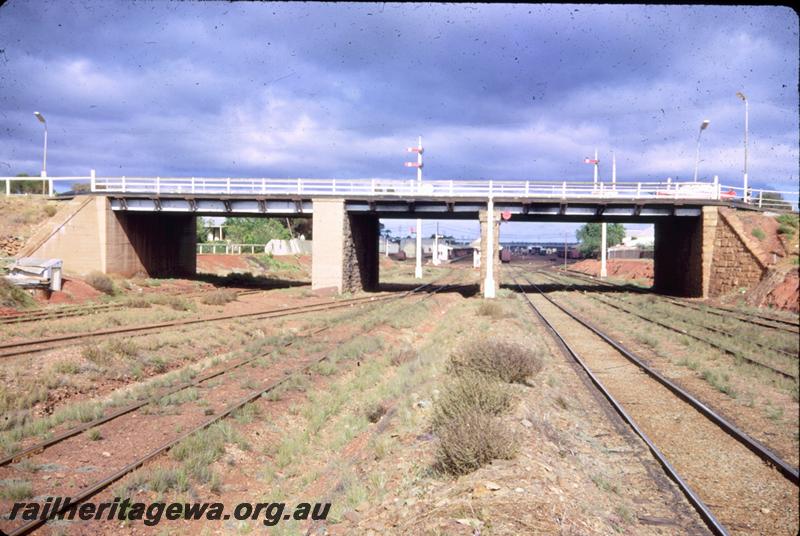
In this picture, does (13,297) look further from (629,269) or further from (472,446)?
(629,269)

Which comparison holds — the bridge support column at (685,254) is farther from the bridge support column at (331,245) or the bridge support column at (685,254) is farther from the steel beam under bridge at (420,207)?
the bridge support column at (331,245)

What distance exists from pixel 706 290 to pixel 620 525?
104ft

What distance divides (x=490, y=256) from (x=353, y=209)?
9520 millimetres

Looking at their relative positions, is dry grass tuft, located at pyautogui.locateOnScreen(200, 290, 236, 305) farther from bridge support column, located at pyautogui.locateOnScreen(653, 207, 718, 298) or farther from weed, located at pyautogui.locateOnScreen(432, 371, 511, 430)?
bridge support column, located at pyautogui.locateOnScreen(653, 207, 718, 298)

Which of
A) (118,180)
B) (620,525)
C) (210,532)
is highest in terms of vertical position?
(118,180)

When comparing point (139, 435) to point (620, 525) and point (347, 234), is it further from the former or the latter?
point (347, 234)

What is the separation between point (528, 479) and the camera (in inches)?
260

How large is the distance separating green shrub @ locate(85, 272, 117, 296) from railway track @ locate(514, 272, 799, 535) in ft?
83.7

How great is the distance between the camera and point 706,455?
8.66 m

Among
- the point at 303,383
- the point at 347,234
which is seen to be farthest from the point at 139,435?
the point at 347,234

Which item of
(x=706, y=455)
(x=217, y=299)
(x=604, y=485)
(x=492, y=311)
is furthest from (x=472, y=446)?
(x=217, y=299)

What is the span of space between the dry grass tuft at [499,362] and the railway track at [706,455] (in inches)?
64.6

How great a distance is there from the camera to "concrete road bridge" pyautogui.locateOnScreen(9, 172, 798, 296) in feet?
117

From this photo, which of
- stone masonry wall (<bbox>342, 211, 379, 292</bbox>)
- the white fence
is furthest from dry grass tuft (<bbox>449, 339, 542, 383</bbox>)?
the white fence
